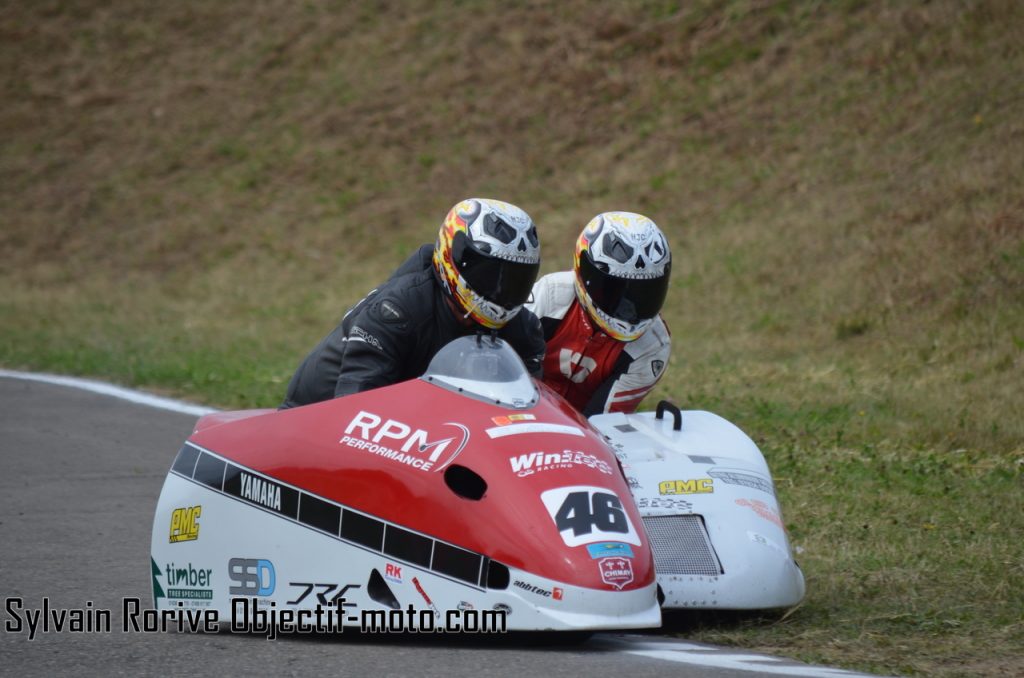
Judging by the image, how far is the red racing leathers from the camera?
693cm

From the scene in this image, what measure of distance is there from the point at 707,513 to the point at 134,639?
7.01 ft

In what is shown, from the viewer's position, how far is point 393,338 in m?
5.52

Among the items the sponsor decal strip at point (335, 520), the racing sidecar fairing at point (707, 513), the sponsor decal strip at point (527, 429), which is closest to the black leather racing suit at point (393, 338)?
the sponsor decal strip at point (335, 520)

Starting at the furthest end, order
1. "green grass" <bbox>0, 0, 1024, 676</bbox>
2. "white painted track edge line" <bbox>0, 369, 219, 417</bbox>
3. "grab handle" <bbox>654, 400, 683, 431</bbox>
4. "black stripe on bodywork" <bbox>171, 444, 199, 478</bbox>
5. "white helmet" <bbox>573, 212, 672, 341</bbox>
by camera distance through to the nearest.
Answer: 1. "white painted track edge line" <bbox>0, 369, 219, 417</bbox>
2. "green grass" <bbox>0, 0, 1024, 676</bbox>
3. "white helmet" <bbox>573, 212, 672, 341</bbox>
4. "grab handle" <bbox>654, 400, 683, 431</bbox>
5. "black stripe on bodywork" <bbox>171, 444, 199, 478</bbox>

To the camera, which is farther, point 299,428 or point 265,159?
point 265,159

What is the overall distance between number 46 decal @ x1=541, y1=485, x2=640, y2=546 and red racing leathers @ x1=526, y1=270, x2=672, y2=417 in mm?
2297

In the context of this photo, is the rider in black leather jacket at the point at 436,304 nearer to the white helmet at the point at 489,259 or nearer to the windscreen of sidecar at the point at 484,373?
the white helmet at the point at 489,259

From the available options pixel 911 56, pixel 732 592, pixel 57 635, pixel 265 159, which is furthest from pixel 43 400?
pixel 265 159

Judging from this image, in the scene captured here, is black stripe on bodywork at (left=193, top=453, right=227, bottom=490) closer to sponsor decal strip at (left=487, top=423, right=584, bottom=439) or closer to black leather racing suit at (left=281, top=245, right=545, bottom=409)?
black leather racing suit at (left=281, top=245, right=545, bottom=409)

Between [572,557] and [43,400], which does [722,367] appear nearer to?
[43,400]

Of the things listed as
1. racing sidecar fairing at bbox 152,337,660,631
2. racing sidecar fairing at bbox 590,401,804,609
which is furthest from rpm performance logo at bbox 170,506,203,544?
racing sidecar fairing at bbox 590,401,804,609

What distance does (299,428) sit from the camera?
4.94 m

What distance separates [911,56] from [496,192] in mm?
6488

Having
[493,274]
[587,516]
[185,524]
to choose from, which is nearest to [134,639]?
[185,524]
